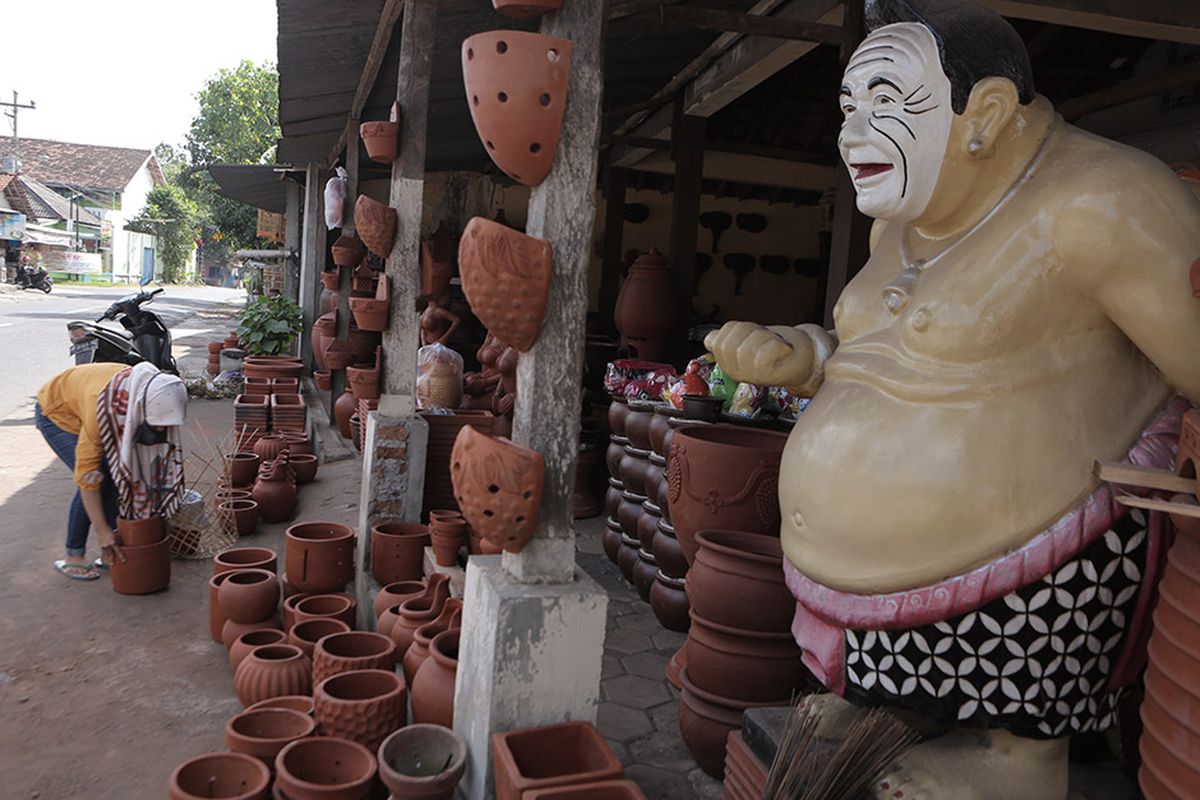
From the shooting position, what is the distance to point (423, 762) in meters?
2.14

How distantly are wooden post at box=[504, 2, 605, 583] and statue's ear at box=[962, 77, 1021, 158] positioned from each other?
2.79 feet

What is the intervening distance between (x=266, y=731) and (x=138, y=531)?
6.72 feet

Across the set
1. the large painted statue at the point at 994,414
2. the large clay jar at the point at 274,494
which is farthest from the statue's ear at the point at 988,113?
the large clay jar at the point at 274,494

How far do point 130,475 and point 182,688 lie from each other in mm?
1316

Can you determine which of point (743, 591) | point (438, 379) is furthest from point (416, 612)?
point (438, 379)

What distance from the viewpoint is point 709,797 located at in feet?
7.13

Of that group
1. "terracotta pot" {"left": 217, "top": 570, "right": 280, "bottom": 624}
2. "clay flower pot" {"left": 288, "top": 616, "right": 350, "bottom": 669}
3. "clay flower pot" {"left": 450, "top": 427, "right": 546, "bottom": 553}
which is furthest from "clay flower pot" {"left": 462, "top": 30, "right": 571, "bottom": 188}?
"terracotta pot" {"left": 217, "top": 570, "right": 280, "bottom": 624}

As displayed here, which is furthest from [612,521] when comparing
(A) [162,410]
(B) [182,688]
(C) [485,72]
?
(C) [485,72]

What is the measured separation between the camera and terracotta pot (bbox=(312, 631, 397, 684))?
2652 millimetres

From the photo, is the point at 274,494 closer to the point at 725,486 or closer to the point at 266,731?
the point at 266,731

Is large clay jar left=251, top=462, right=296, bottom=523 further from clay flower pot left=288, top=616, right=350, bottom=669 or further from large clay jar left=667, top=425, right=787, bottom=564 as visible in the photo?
large clay jar left=667, top=425, right=787, bottom=564

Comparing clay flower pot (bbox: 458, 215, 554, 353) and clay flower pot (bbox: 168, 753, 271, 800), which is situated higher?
clay flower pot (bbox: 458, 215, 554, 353)

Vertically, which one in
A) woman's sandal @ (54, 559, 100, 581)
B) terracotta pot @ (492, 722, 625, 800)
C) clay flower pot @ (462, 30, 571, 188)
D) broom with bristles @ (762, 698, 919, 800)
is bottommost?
woman's sandal @ (54, 559, 100, 581)

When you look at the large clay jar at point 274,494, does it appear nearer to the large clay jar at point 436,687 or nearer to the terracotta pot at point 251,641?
the terracotta pot at point 251,641
